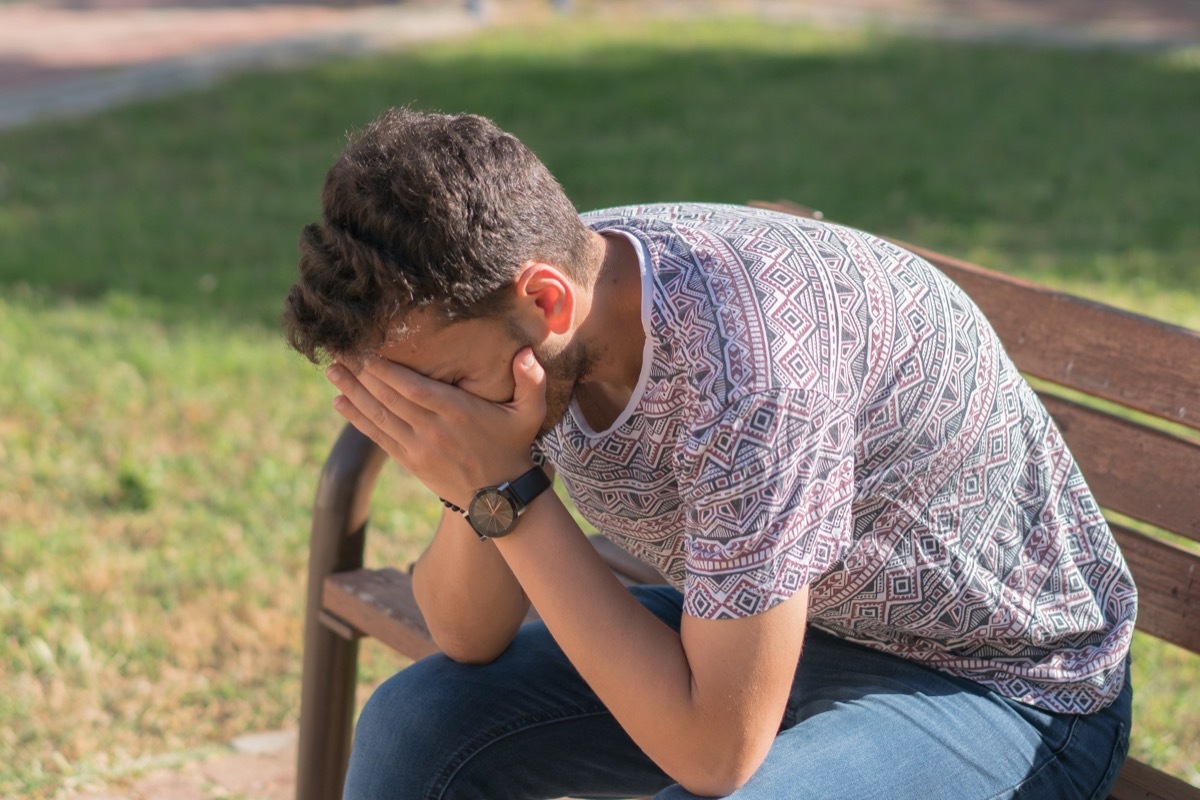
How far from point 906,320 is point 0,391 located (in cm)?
343

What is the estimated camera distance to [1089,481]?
2125 mm

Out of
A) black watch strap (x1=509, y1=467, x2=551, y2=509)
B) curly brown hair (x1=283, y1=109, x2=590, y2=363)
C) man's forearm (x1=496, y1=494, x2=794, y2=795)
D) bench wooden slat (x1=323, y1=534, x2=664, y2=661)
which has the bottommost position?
bench wooden slat (x1=323, y1=534, x2=664, y2=661)

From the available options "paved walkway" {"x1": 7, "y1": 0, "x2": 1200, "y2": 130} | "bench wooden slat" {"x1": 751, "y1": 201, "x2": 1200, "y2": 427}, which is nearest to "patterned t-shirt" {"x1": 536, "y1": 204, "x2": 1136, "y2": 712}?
"bench wooden slat" {"x1": 751, "y1": 201, "x2": 1200, "y2": 427}

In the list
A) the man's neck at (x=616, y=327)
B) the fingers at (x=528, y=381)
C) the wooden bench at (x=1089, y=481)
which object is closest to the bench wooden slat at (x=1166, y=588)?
the wooden bench at (x=1089, y=481)

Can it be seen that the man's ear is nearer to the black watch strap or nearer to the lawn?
the black watch strap

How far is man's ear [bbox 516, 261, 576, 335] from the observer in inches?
59.7

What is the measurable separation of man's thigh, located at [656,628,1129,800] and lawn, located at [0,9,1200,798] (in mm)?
970

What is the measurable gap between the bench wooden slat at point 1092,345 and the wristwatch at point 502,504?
2.43 ft

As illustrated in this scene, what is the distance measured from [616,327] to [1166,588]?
93 cm

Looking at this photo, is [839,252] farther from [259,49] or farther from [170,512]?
[259,49]

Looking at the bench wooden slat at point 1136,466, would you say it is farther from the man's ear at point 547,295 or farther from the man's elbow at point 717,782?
the man's ear at point 547,295

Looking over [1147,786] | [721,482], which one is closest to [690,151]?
[1147,786]

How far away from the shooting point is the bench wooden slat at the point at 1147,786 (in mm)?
1785

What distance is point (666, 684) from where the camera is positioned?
1.50m
